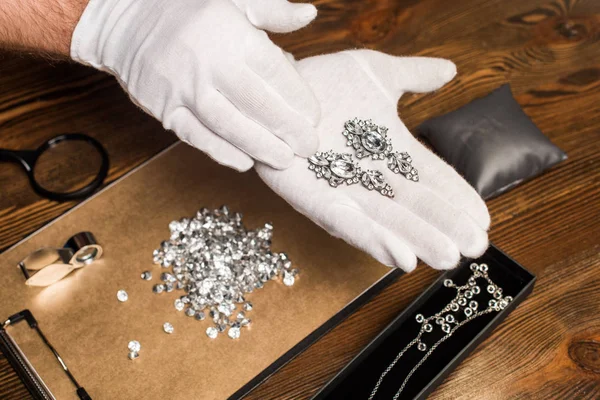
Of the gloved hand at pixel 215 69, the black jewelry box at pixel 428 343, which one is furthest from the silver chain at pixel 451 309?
the gloved hand at pixel 215 69

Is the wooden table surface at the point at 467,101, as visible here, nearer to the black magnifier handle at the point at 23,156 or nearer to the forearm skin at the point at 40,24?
the black magnifier handle at the point at 23,156

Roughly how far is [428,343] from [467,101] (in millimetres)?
477

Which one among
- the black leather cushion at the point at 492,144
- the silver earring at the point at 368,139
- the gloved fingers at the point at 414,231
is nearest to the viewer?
the gloved fingers at the point at 414,231

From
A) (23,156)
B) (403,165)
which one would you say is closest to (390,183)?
(403,165)

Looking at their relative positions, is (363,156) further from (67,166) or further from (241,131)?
(67,166)

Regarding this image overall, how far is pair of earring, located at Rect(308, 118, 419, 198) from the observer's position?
0.86 meters

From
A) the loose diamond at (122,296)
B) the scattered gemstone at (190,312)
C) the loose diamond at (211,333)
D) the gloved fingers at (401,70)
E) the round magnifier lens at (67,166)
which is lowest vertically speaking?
the loose diamond at (211,333)

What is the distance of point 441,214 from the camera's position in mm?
809

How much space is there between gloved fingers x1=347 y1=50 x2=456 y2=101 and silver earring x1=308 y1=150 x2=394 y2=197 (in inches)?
5.7

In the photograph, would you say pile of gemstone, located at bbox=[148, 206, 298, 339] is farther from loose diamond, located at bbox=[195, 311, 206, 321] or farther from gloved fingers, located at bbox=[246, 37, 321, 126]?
gloved fingers, located at bbox=[246, 37, 321, 126]

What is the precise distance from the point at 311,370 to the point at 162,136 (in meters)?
0.48

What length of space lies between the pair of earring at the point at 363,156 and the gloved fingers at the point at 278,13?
175mm

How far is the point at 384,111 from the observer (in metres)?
0.93

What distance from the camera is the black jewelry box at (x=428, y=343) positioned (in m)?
0.86
